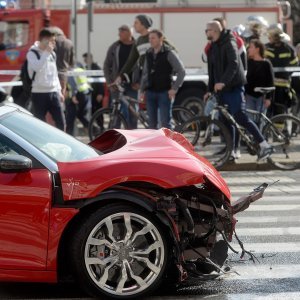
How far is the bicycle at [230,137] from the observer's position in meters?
12.3

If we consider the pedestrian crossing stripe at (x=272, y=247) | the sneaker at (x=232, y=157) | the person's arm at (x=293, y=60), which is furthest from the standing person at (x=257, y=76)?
the pedestrian crossing stripe at (x=272, y=247)

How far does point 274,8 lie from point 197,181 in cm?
1551

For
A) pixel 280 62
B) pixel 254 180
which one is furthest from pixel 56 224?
pixel 280 62

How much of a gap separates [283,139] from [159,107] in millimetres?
1767

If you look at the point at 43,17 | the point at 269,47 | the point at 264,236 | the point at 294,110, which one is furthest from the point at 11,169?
the point at 43,17

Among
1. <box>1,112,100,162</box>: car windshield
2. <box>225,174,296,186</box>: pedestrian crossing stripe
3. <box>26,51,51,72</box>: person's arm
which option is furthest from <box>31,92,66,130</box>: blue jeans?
<box>1,112,100,162</box>: car windshield

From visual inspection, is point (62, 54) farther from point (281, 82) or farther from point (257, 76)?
point (281, 82)

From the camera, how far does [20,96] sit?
18.1 metres

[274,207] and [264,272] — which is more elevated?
[264,272]

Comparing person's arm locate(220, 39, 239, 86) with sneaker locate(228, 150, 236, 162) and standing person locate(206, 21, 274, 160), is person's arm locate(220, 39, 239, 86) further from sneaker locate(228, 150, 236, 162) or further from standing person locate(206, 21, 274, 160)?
sneaker locate(228, 150, 236, 162)

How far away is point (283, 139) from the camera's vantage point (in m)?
12.8

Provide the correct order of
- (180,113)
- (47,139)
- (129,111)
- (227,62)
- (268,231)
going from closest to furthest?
(47,139)
(268,231)
(227,62)
(129,111)
(180,113)

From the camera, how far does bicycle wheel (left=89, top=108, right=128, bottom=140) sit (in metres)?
14.1

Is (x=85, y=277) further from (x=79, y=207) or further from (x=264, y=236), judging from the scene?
(x=264, y=236)
